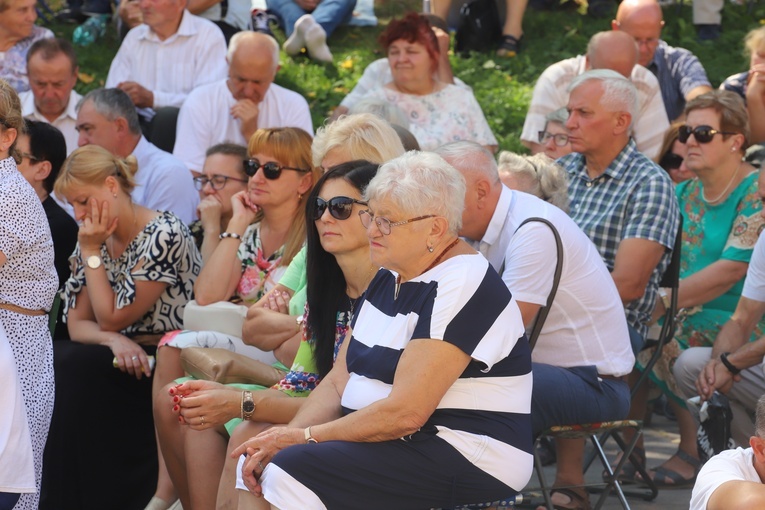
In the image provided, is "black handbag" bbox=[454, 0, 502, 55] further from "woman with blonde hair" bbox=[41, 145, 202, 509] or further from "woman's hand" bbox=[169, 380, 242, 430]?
Result: "woman's hand" bbox=[169, 380, 242, 430]

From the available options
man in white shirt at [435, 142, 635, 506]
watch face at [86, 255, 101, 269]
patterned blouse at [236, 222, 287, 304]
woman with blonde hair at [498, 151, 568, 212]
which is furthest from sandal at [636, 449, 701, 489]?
watch face at [86, 255, 101, 269]

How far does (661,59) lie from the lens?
8.36m

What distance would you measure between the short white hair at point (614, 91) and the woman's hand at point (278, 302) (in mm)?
1931

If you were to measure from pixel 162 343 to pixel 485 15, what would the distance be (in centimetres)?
596

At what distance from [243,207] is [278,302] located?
0.98 meters

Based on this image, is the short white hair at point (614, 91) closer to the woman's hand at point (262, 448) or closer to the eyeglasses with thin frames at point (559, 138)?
the eyeglasses with thin frames at point (559, 138)

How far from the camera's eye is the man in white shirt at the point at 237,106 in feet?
24.2

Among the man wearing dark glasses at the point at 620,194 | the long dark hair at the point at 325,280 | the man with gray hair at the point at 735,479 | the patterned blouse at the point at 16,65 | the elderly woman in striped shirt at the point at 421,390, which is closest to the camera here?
the man with gray hair at the point at 735,479

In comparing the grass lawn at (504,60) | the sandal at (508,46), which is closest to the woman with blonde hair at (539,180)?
the grass lawn at (504,60)

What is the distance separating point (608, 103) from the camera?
5.41 m

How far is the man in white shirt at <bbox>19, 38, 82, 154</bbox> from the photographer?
23.9 feet

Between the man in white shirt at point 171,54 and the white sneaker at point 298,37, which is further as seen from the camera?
the white sneaker at point 298,37

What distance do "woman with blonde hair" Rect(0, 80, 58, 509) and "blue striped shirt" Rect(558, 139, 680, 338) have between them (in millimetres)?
2576

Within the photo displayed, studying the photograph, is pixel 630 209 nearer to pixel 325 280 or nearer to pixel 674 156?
pixel 674 156
